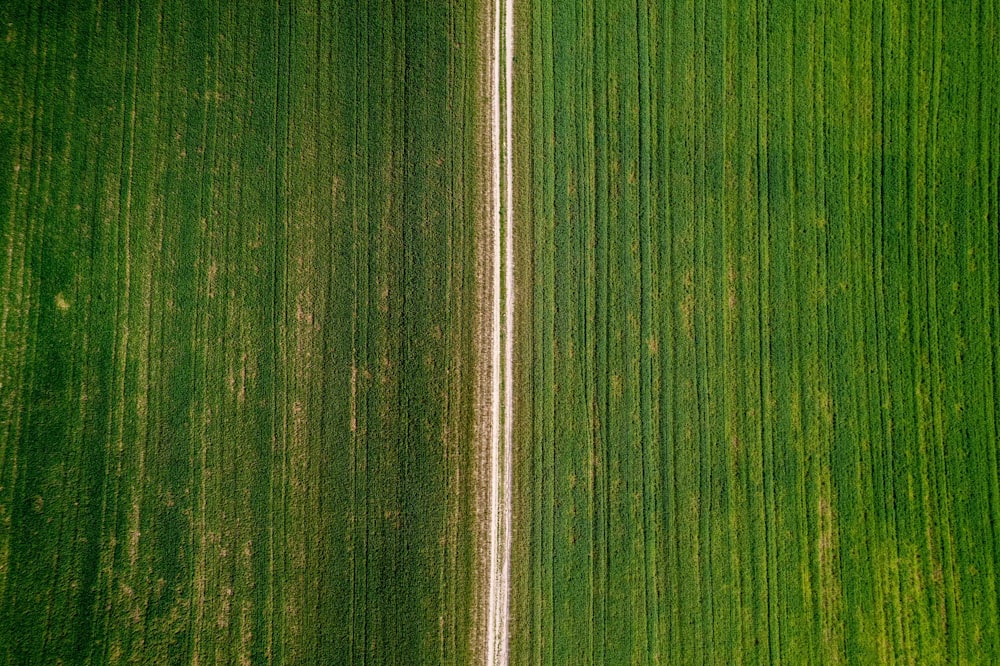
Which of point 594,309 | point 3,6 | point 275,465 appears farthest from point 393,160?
point 3,6

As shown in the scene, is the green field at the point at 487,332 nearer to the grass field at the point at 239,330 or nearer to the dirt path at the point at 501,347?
the grass field at the point at 239,330

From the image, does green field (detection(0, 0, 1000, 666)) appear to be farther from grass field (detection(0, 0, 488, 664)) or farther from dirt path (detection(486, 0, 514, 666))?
dirt path (detection(486, 0, 514, 666))

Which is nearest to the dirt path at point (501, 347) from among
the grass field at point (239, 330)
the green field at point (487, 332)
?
the green field at point (487, 332)

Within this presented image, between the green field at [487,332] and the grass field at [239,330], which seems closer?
the grass field at [239,330]

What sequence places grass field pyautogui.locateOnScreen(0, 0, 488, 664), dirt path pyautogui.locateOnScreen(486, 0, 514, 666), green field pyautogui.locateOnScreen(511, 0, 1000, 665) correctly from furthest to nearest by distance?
green field pyautogui.locateOnScreen(511, 0, 1000, 665), dirt path pyautogui.locateOnScreen(486, 0, 514, 666), grass field pyautogui.locateOnScreen(0, 0, 488, 664)

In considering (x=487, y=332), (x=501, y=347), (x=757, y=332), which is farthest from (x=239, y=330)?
(x=757, y=332)

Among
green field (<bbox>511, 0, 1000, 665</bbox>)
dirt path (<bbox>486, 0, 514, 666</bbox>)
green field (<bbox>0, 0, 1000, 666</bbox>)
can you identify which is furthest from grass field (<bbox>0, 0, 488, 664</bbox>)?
green field (<bbox>511, 0, 1000, 665</bbox>)
